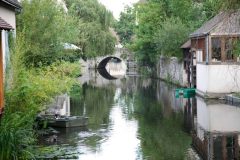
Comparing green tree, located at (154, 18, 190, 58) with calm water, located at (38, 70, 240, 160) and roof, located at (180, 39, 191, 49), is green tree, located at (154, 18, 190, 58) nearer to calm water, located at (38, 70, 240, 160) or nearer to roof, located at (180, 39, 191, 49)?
roof, located at (180, 39, 191, 49)

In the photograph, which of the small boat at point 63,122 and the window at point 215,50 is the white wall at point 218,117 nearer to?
the window at point 215,50

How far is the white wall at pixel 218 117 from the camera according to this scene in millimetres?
23312

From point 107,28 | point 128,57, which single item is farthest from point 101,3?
point 128,57

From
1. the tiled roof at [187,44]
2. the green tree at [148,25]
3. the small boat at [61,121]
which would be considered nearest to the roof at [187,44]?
the tiled roof at [187,44]

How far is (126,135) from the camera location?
902 inches

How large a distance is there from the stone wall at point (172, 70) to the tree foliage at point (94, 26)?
25.2ft

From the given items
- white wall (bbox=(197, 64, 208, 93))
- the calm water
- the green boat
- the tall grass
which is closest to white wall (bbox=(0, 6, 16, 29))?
the tall grass

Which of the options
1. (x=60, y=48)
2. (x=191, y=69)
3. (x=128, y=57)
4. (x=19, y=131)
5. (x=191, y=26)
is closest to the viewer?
(x=19, y=131)

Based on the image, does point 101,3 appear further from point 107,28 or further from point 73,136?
point 73,136

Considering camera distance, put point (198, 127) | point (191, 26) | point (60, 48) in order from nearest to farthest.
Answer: point (198, 127) < point (60, 48) < point (191, 26)

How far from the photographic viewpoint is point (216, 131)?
2261 centimetres

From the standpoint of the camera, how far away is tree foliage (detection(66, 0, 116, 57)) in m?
62.7

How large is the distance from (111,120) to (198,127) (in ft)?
17.2

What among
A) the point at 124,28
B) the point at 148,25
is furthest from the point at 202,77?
the point at 124,28
